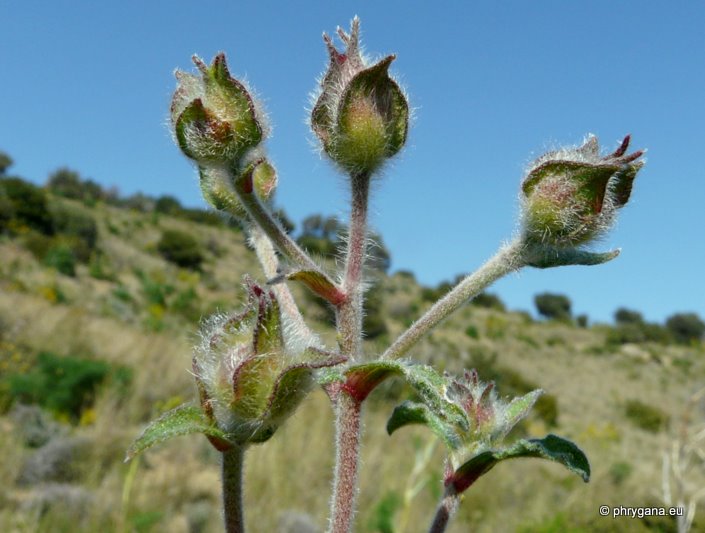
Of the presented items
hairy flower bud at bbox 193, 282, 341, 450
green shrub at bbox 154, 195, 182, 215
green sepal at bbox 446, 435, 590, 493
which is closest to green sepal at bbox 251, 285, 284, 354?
hairy flower bud at bbox 193, 282, 341, 450

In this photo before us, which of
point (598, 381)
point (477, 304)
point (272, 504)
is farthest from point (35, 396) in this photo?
point (477, 304)

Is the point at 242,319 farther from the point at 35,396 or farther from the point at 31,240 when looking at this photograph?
the point at 31,240

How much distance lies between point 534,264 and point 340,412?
2.19ft

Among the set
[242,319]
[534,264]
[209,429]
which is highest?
[534,264]

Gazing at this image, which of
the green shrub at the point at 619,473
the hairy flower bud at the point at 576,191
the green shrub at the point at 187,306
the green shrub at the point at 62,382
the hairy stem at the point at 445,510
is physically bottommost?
the hairy stem at the point at 445,510

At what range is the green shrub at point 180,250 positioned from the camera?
3247cm

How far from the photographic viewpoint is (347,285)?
155 cm

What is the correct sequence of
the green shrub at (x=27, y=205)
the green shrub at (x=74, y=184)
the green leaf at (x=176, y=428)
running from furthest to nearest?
the green shrub at (x=74, y=184) → the green shrub at (x=27, y=205) → the green leaf at (x=176, y=428)

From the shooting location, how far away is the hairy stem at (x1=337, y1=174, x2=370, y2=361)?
150 cm

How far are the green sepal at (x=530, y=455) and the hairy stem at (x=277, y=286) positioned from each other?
1.56ft

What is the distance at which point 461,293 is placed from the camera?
64.6 inches

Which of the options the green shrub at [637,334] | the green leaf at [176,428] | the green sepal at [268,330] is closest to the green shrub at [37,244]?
the green leaf at [176,428]

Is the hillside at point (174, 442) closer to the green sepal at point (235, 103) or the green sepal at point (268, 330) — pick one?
the green sepal at point (268, 330)

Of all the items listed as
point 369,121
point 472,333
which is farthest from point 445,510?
point 472,333
